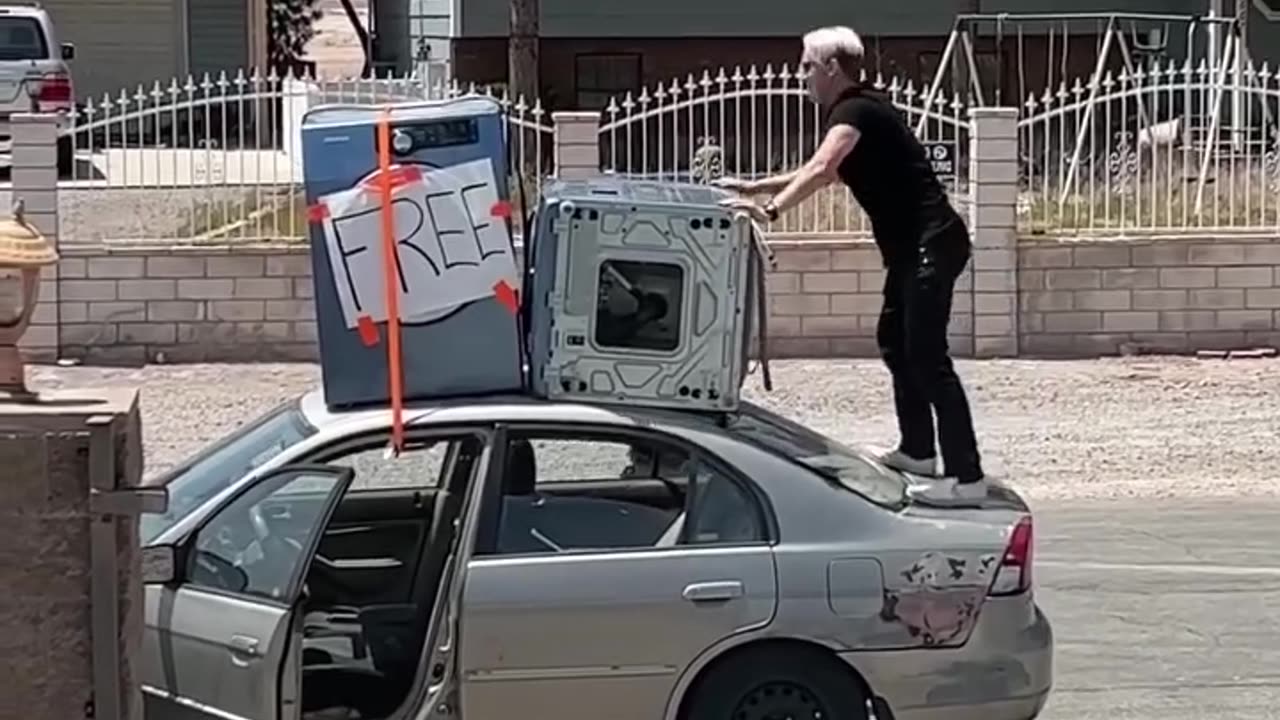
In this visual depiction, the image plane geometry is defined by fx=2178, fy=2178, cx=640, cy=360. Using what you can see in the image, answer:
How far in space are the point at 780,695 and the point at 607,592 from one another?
0.52 m

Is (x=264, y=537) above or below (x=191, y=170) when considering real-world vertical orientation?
below

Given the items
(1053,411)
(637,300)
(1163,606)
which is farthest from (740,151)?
(637,300)

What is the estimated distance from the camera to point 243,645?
17.8 ft

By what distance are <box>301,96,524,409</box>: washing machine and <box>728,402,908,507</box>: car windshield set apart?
26.4 inches

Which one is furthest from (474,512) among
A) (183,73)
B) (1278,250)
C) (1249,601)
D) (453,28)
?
(183,73)

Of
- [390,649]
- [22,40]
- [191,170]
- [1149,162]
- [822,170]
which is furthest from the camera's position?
[22,40]

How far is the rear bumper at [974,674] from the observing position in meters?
5.62

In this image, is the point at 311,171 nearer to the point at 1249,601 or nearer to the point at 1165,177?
the point at 1249,601

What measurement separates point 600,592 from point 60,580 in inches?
82.8

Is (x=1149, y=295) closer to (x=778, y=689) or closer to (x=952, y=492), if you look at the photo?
(x=952, y=492)

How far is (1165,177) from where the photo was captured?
50.6 ft

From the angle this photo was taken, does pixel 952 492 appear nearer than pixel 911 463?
Yes

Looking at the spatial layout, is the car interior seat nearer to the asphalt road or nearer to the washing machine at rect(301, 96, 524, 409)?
the washing machine at rect(301, 96, 524, 409)

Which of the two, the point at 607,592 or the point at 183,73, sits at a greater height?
the point at 183,73
